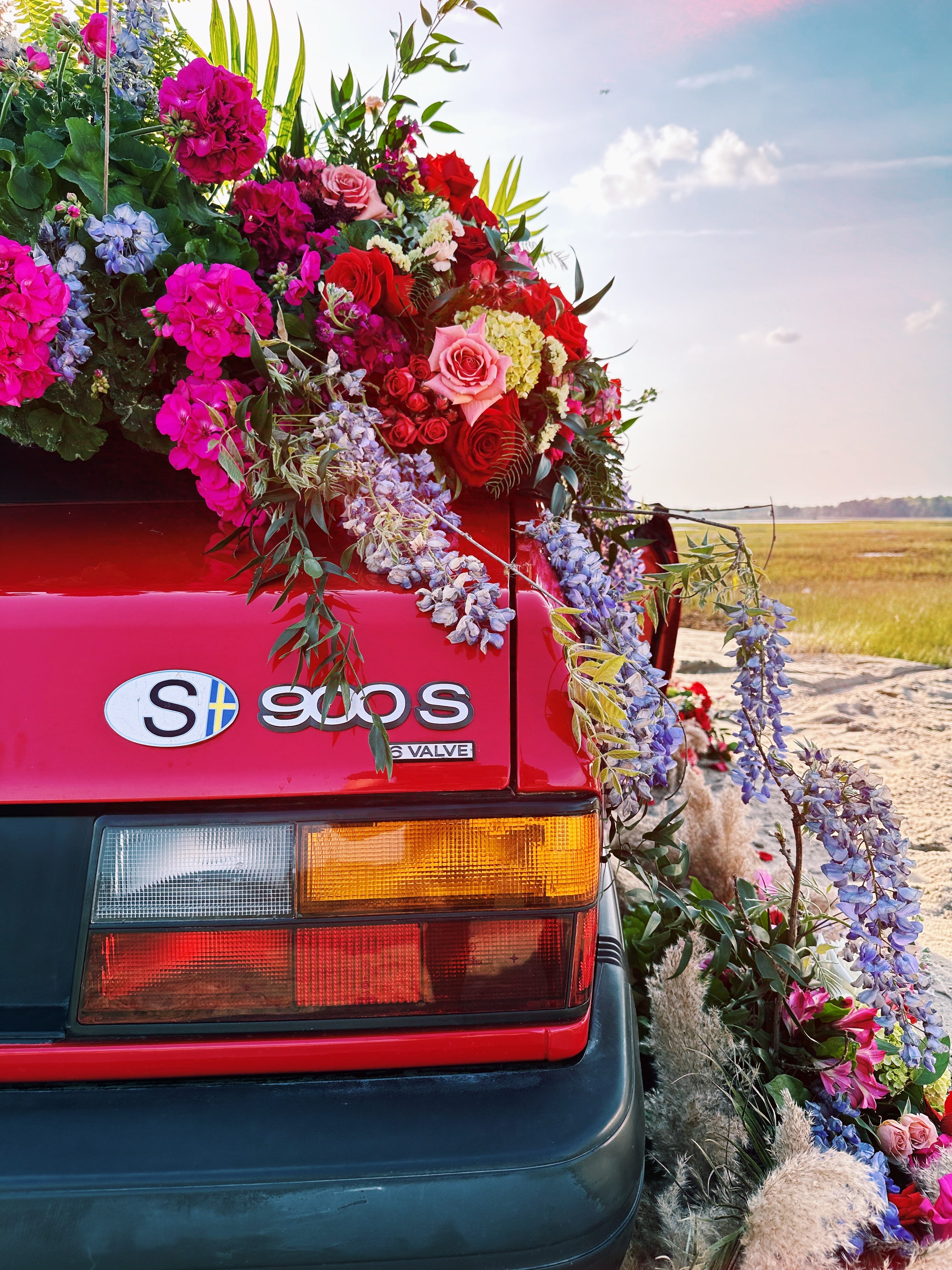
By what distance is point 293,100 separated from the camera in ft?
7.16

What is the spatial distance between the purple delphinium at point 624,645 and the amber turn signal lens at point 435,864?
0.20 metres

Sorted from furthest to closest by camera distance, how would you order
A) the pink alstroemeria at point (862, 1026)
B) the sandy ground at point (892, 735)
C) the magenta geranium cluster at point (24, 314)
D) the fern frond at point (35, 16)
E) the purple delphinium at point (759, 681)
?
the sandy ground at point (892, 735) < the fern frond at point (35, 16) < the pink alstroemeria at point (862, 1026) < the purple delphinium at point (759, 681) < the magenta geranium cluster at point (24, 314)

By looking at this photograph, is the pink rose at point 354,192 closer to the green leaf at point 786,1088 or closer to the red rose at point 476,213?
the red rose at point 476,213

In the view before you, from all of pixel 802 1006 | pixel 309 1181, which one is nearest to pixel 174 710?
pixel 309 1181

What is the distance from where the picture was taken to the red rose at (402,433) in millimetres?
1488

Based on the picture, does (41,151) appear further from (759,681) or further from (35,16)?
(759,681)

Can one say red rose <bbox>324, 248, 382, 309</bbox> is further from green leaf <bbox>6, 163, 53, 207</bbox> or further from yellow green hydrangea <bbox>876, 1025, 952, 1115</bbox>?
yellow green hydrangea <bbox>876, 1025, 952, 1115</bbox>

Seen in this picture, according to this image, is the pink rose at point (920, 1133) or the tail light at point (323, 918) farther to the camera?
the pink rose at point (920, 1133)

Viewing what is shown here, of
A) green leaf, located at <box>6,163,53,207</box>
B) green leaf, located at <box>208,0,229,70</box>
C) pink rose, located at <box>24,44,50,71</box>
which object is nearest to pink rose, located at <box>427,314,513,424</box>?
green leaf, located at <box>6,163,53,207</box>

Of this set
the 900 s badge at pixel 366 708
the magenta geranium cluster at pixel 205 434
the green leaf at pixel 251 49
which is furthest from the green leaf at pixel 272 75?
the 900 s badge at pixel 366 708

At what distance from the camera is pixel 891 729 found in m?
6.50

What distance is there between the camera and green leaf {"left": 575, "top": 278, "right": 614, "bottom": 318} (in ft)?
5.88

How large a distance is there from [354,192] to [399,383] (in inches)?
19.7

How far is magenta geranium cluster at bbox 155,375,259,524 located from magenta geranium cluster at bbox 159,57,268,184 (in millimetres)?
459
